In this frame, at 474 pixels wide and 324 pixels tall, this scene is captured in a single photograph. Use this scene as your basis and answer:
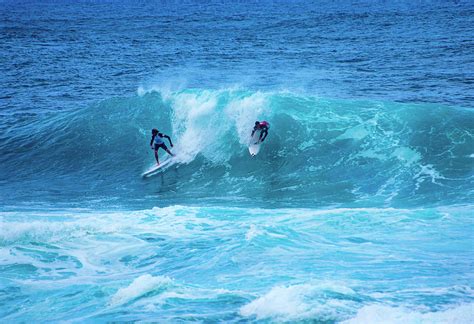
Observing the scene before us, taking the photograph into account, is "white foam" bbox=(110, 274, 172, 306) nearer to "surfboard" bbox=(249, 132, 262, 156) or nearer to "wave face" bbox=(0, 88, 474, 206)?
"wave face" bbox=(0, 88, 474, 206)

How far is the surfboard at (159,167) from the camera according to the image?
19.3 meters

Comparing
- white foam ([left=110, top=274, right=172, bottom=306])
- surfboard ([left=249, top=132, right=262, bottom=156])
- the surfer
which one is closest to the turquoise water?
white foam ([left=110, top=274, right=172, bottom=306])

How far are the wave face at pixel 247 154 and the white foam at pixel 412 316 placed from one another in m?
6.98

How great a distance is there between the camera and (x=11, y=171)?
20797mm

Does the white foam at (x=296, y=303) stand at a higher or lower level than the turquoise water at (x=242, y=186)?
lower

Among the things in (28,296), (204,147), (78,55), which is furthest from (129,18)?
(28,296)

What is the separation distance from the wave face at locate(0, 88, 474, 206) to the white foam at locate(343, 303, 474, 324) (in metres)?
6.98

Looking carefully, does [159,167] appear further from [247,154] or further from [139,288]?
[139,288]

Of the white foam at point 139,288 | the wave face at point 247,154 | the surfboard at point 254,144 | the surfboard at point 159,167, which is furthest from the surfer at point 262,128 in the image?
the white foam at point 139,288

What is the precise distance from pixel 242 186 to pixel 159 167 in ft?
9.89

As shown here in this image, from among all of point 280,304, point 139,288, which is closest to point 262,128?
point 139,288

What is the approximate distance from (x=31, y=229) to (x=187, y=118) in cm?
1046

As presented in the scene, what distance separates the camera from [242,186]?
703 inches

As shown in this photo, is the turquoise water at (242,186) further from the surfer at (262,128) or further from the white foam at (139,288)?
the surfer at (262,128)
